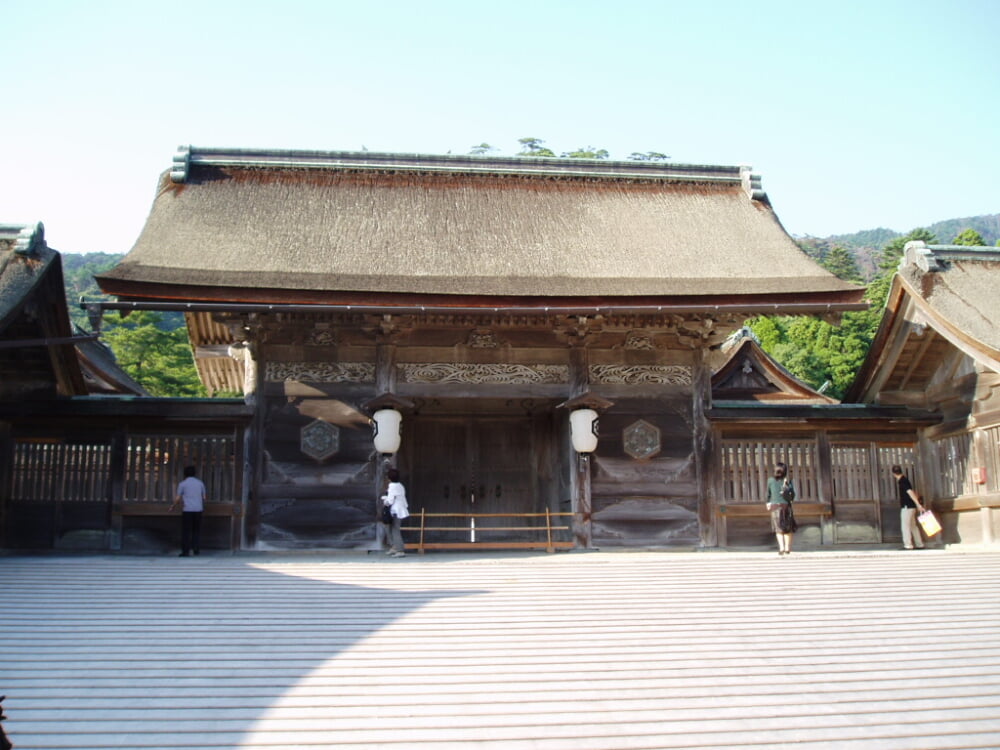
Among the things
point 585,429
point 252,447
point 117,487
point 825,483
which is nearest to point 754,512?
point 825,483

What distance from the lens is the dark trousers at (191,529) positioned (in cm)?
1382

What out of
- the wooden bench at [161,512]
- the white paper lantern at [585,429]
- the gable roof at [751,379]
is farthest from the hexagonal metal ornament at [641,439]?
the wooden bench at [161,512]

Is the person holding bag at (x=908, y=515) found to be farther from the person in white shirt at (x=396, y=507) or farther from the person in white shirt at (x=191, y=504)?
the person in white shirt at (x=191, y=504)

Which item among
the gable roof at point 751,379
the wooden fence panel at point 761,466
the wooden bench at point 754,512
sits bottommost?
the wooden bench at point 754,512

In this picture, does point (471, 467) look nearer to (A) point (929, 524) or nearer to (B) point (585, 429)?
(B) point (585, 429)

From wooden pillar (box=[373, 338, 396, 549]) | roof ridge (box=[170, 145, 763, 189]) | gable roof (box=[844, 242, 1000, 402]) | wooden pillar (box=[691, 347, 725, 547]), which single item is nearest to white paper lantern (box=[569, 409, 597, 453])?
wooden pillar (box=[691, 347, 725, 547])

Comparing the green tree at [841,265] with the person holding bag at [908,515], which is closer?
the person holding bag at [908,515]

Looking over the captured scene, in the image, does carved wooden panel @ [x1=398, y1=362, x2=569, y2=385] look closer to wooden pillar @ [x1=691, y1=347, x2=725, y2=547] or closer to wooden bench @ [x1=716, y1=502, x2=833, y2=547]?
wooden pillar @ [x1=691, y1=347, x2=725, y2=547]

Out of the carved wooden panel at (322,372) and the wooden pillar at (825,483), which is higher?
the carved wooden panel at (322,372)

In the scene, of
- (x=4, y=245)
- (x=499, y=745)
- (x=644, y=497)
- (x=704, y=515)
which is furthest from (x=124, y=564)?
(x=704, y=515)

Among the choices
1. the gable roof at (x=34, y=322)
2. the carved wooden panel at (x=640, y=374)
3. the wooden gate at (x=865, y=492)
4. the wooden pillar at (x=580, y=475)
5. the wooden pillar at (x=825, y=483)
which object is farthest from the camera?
the wooden gate at (x=865, y=492)

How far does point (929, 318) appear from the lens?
15562 millimetres

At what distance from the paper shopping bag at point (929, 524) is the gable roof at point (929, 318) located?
255cm

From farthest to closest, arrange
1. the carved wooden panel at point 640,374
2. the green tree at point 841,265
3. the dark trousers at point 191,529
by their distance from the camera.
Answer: the green tree at point 841,265, the carved wooden panel at point 640,374, the dark trousers at point 191,529
